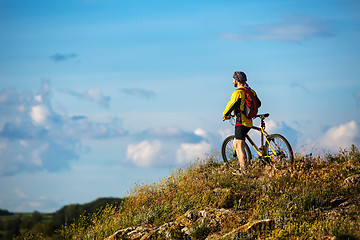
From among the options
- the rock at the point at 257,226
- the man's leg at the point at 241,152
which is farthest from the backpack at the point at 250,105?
the rock at the point at 257,226

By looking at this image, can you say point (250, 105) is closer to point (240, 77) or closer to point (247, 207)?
point (240, 77)

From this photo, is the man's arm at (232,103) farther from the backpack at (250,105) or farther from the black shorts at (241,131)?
the black shorts at (241,131)

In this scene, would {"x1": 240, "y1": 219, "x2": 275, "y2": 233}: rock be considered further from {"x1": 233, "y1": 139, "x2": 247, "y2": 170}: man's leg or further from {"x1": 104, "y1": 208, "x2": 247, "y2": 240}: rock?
{"x1": 233, "y1": 139, "x2": 247, "y2": 170}: man's leg

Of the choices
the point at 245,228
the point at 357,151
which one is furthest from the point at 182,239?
the point at 357,151

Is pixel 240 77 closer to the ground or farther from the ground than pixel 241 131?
farther from the ground

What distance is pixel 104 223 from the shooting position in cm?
1187

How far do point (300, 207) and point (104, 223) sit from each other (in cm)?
535

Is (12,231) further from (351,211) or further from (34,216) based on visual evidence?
(351,211)

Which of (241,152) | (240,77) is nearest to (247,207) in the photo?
(241,152)

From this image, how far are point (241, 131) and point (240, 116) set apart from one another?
1.52ft

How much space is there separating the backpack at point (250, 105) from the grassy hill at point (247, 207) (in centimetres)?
149

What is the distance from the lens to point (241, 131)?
42.1ft

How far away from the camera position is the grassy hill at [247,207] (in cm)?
934

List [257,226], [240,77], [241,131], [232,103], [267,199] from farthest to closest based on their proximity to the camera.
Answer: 1. [240,77]
2. [241,131]
3. [232,103]
4. [267,199]
5. [257,226]
